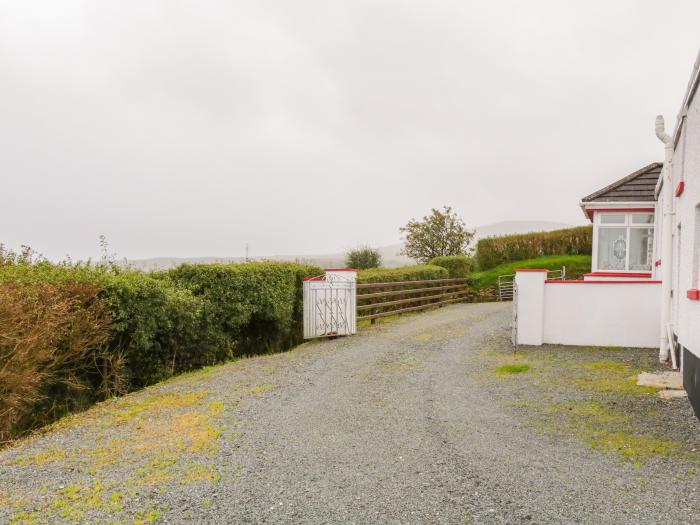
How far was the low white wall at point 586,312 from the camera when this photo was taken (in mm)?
11141

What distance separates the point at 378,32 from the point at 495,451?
12.6 meters

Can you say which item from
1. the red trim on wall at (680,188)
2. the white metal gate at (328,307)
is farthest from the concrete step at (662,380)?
the white metal gate at (328,307)

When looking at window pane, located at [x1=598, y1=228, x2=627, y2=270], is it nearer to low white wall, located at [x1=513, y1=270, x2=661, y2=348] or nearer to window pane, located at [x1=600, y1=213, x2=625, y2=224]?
window pane, located at [x1=600, y1=213, x2=625, y2=224]

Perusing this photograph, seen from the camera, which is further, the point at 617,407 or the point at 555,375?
the point at 555,375

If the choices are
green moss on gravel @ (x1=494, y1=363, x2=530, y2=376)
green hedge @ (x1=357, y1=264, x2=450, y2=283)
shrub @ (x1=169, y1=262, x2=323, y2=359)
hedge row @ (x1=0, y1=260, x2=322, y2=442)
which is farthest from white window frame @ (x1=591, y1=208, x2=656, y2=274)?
hedge row @ (x1=0, y1=260, x2=322, y2=442)

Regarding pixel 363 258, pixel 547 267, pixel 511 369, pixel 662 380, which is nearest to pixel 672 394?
pixel 662 380

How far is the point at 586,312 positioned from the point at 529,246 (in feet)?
71.9

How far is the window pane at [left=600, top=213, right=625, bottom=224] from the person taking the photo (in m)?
16.8

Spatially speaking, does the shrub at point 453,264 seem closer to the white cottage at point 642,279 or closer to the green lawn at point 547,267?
the green lawn at point 547,267

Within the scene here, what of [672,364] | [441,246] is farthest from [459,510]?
[441,246]

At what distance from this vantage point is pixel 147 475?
439 cm

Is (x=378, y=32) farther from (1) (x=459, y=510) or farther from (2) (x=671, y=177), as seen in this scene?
(1) (x=459, y=510)

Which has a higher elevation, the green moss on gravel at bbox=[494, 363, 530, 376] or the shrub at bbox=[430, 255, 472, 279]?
the shrub at bbox=[430, 255, 472, 279]

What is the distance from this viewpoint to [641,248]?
55.0 ft
